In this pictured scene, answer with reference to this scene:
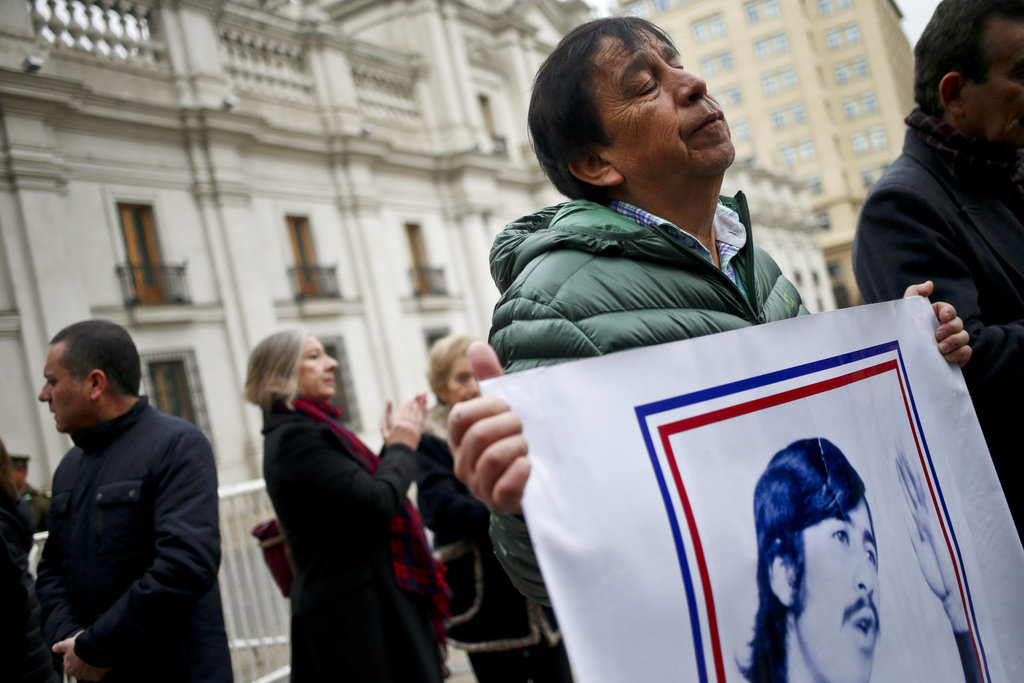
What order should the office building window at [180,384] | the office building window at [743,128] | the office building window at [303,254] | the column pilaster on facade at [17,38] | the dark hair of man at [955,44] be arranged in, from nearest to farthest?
1. the dark hair of man at [955,44]
2. the office building window at [743,128]
3. the column pilaster on facade at [17,38]
4. the office building window at [180,384]
5. the office building window at [303,254]

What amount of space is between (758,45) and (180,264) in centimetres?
1018

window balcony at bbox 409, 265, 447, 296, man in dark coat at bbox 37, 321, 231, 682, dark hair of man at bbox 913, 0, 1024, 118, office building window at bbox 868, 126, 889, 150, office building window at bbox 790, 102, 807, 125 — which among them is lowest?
man in dark coat at bbox 37, 321, 231, 682

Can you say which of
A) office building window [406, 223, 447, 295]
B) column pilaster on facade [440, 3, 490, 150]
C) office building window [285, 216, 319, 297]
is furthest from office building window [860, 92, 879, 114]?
column pilaster on facade [440, 3, 490, 150]

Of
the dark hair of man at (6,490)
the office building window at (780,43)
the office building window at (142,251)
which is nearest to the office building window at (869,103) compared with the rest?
the office building window at (780,43)

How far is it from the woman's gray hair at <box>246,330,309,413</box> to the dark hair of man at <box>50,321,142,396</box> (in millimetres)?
509

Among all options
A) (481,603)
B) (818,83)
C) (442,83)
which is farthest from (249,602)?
(442,83)

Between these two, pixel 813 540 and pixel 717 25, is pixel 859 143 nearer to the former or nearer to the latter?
pixel 717 25

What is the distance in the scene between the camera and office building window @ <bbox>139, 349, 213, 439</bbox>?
42.7ft

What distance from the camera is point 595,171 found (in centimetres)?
151

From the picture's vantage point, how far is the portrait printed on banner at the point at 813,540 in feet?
3.64

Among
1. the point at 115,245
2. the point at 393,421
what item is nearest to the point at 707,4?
the point at 393,421

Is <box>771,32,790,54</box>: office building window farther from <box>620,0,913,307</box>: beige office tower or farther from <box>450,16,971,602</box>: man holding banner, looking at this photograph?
<box>450,16,971,602</box>: man holding banner

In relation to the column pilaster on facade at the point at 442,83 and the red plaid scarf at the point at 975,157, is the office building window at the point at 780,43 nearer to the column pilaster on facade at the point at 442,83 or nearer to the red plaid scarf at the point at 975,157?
the red plaid scarf at the point at 975,157

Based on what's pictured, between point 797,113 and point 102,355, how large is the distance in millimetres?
7446
